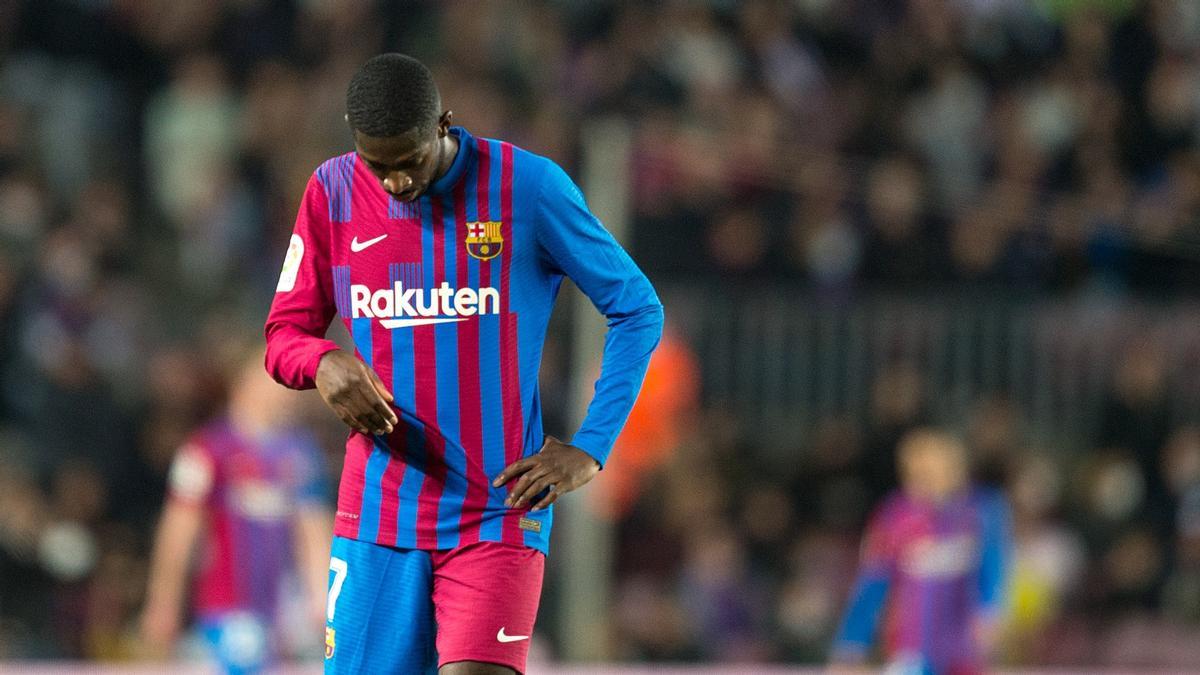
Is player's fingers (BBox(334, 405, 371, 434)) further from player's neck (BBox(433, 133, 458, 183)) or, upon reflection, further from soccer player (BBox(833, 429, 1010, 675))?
soccer player (BBox(833, 429, 1010, 675))

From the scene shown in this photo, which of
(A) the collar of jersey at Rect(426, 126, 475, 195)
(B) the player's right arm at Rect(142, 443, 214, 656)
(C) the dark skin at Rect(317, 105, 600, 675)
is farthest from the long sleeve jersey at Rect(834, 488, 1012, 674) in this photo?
(A) the collar of jersey at Rect(426, 126, 475, 195)

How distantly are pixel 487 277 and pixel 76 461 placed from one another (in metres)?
6.30

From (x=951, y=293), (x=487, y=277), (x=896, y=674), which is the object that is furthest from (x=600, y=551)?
(x=487, y=277)

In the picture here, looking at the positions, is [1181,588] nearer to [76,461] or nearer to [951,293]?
[951,293]

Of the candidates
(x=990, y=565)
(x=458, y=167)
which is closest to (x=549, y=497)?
(x=458, y=167)

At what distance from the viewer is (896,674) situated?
8.74 metres

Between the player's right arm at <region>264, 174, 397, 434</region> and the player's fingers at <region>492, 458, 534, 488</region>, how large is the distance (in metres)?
0.25

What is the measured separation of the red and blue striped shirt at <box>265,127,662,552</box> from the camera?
3770 mm

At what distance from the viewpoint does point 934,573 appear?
28.9 feet

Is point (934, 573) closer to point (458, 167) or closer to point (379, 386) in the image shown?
point (458, 167)

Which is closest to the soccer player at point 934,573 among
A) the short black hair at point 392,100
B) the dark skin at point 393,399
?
the dark skin at point 393,399

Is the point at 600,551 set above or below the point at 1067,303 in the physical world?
below

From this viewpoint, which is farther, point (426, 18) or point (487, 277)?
point (426, 18)

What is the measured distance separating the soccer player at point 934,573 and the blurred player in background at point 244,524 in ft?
8.41
